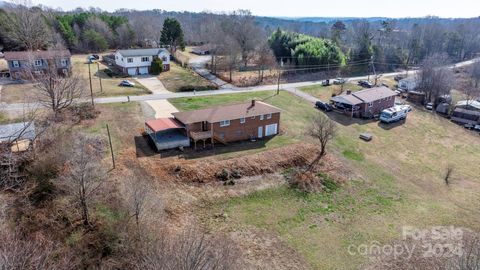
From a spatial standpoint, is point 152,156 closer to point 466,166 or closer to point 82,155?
point 82,155

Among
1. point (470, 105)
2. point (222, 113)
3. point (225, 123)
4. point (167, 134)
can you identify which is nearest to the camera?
point (167, 134)

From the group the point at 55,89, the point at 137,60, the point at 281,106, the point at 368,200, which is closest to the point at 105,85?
the point at 137,60

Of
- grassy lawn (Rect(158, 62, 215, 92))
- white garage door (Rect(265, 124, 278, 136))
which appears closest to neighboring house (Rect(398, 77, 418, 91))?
grassy lawn (Rect(158, 62, 215, 92))

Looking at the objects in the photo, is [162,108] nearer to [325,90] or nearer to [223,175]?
[223,175]

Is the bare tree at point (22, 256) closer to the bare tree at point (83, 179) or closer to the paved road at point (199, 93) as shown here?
the bare tree at point (83, 179)

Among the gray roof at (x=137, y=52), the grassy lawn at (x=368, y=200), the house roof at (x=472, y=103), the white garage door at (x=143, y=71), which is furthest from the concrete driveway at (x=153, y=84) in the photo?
the house roof at (x=472, y=103)

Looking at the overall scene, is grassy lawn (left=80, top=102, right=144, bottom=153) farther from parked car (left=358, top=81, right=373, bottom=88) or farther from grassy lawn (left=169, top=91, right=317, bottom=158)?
parked car (left=358, top=81, right=373, bottom=88)
